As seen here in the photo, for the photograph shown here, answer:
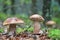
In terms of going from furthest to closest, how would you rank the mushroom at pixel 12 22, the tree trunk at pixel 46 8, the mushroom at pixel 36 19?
1. the tree trunk at pixel 46 8
2. the mushroom at pixel 36 19
3. the mushroom at pixel 12 22

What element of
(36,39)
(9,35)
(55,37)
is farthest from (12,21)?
(55,37)

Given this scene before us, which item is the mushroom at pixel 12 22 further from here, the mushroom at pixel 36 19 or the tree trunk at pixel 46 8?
the tree trunk at pixel 46 8

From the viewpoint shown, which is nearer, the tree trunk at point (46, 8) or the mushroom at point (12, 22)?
the mushroom at point (12, 22)

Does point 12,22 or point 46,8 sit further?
point 46,8

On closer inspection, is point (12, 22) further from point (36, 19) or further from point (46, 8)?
point (46, 8)

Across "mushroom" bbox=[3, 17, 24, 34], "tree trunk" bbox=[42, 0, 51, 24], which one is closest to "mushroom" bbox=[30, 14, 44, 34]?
"mushroom" bbox=[3, 17, 24, 34]

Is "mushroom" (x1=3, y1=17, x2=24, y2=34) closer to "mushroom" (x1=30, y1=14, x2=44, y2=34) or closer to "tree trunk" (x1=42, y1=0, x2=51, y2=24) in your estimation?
"mushroom" (x1=30, y1=14, x2=44, y2=34)

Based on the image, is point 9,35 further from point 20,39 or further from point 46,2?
point 46,2

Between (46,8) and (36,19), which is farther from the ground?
(46,8)

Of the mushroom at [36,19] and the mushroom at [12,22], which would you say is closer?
the mushroom at [12,22]

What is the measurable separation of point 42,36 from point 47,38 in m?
0.17

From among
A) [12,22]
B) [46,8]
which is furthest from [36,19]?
[46,8]

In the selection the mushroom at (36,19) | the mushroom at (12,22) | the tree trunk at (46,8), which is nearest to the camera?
the mushroom at (12,22)

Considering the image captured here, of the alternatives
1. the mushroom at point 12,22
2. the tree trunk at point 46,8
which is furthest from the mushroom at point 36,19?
the tree trunk at point 46,8
